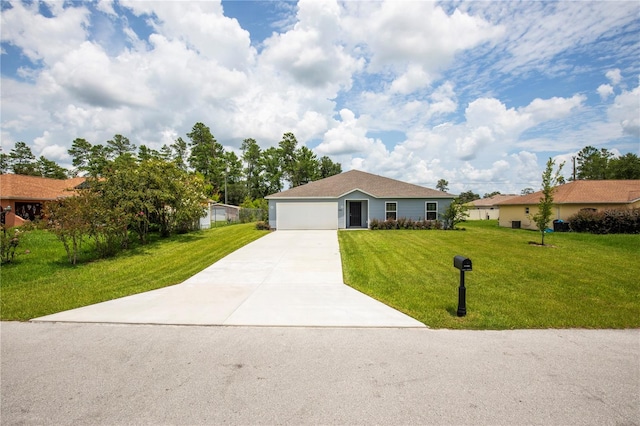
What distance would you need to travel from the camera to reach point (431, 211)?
68.6 ft

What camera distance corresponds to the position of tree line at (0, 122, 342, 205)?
147ft

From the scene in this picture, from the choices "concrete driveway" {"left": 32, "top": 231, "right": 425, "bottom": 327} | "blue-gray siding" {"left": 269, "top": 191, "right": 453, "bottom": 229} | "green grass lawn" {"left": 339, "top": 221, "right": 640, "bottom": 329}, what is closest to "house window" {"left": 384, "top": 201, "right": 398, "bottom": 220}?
"blue-gray siding" {"left": 269, "top": 191, "right": 453, "bottom": 229}

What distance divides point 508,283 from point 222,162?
1812 inches

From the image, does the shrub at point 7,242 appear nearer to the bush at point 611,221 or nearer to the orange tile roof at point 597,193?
the bush at point 611,221

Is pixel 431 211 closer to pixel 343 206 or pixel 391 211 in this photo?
pixel 391 211

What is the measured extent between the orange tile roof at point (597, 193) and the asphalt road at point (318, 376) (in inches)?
830

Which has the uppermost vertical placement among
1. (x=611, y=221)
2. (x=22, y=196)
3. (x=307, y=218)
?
(x=22, y=196)

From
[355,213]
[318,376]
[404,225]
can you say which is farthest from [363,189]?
[318,376]

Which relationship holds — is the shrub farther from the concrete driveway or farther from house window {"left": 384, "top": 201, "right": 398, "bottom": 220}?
house window {"left": 384, "top": 201, "right": 398, "bottom": 220}

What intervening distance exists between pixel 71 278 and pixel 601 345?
10709 mm

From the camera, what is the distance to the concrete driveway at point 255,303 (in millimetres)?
4891

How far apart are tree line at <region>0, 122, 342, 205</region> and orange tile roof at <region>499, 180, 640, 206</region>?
1278 inches

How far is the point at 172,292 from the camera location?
6.55 meters

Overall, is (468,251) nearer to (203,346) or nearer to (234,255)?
(234,255)
